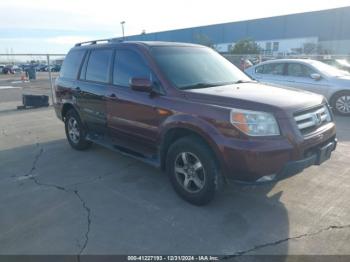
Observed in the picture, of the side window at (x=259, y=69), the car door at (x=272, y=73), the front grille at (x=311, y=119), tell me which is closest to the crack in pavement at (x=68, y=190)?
the front grille at (x=311, y=119)

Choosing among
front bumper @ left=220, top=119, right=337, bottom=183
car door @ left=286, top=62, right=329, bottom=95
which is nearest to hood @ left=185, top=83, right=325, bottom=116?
front bumper @ left=220, top=119, right=337, bottom=183

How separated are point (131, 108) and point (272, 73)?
6.85m

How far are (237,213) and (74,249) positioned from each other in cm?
179

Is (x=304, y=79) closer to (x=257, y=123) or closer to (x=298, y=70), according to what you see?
(x=298, y=70)

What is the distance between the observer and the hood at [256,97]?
3.24 meters

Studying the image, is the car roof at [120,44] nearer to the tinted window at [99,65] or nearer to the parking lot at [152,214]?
the tinted window at [99,65]

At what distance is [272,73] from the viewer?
986cm

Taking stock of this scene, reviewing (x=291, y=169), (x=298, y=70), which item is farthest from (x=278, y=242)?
(x=298, y=70)

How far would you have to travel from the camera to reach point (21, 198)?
4035mm

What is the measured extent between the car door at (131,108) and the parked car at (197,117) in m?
0.01

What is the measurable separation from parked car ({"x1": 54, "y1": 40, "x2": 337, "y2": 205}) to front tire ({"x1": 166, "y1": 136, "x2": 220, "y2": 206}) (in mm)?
12

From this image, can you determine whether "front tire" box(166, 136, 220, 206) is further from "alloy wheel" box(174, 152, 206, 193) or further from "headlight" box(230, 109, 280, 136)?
"headlight" box(230, 109, 280, 136)

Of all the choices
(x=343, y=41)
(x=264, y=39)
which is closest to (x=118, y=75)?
(x=343, y=41)

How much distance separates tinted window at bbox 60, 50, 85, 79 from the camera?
5652 millimetres
